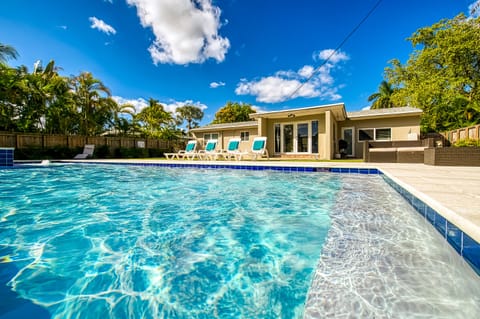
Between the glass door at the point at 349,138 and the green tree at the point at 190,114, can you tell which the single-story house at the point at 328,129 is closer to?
the glass door at the point at 349,138

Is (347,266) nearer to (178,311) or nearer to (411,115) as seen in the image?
(178,311)

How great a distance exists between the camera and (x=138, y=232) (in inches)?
97.7

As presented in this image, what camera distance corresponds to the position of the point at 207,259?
75.2 inches

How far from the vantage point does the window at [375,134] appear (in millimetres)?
12266

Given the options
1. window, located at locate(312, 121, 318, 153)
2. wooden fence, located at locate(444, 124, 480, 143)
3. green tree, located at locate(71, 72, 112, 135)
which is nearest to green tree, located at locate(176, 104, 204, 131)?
green tree, located at locate(71, 72, 112, 135)

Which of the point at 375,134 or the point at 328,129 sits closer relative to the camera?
the point at 328,129

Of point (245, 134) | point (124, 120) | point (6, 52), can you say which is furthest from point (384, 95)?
point (6, 52)

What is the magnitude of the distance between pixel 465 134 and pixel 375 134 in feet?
14.5

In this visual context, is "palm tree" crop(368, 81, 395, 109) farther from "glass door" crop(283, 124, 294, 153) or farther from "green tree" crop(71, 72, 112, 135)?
"green tree" crop(71, 72, 112, 135)

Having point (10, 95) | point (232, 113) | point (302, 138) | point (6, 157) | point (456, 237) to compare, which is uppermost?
point (232, 113)

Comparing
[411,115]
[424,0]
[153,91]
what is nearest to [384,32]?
[424,0]

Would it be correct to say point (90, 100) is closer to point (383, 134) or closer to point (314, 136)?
point (314, 136)

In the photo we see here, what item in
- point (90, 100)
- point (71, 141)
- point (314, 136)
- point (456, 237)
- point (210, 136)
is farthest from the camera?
point (210, 136)

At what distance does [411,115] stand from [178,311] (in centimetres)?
1436
